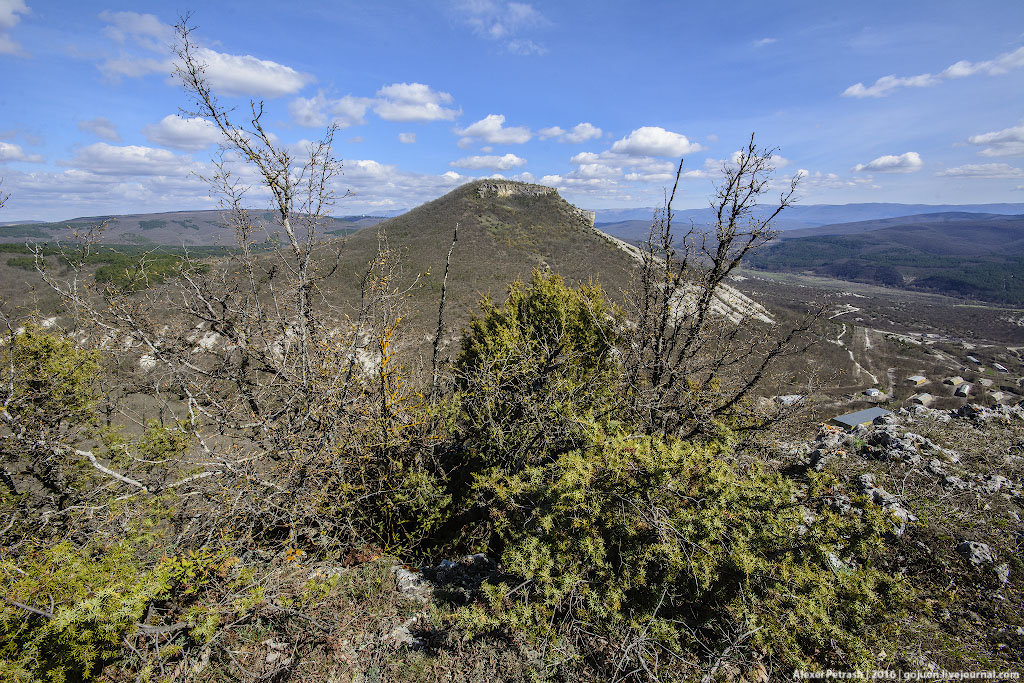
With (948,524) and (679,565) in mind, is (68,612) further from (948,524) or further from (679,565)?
(948,524)

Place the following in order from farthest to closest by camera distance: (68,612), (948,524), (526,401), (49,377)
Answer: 1. (49,377)
2. (526,401)
3. (948,524)
4. (68,612)

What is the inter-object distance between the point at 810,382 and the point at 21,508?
1276cm

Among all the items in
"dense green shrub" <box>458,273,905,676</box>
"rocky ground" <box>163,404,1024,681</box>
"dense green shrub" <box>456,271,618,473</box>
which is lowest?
"rocky ground" <box>163,404,1024,681</box>

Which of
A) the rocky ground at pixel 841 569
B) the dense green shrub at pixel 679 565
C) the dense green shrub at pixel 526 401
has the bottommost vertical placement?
the rocky ground at pixel 841 569

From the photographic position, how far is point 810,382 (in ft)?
21.0

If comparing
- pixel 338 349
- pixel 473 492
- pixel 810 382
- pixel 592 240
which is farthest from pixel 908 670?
pixel 592 240

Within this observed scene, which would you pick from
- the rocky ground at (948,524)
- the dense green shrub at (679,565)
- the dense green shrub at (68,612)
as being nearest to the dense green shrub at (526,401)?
the dense green shrub at (679,565)

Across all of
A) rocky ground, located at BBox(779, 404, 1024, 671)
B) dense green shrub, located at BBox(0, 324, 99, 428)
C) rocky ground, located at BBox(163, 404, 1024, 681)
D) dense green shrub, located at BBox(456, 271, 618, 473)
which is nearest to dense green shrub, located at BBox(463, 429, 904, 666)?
rocky ground, located at BBox(163, 404, 1024, 681)

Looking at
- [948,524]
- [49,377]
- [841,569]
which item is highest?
[49,377]

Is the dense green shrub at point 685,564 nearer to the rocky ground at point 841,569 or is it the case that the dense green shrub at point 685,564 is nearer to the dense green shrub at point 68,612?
the rocky ground at point 841,569

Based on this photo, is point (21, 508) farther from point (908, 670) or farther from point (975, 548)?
point (975, 548)

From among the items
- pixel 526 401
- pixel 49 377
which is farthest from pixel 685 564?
pixel 49 377

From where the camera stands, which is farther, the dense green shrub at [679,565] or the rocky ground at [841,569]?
the rocky ground at [841,569]

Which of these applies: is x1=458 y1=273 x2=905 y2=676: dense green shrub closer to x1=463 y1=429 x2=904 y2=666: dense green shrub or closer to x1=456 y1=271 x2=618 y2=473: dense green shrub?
x1=463 y1=429 x2=904 y2=666: dense green shrub
